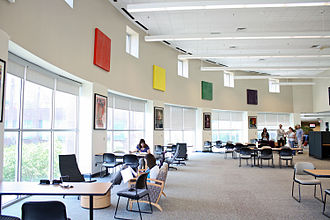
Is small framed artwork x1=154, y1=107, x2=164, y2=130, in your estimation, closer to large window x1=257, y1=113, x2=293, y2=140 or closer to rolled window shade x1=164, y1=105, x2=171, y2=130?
rolled window shade x1=164, y1=105, x2=171, y2=130

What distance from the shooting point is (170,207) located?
190 inches

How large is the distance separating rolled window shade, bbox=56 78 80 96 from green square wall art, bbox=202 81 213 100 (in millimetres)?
9353

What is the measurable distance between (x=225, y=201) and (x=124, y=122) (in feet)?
19.5

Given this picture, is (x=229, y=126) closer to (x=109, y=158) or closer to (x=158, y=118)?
(x=158, y=118)

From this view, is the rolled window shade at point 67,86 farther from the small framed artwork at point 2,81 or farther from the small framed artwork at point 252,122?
the small framed artwork at point 252,122

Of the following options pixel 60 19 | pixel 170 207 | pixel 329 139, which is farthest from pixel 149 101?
pixel 329 139

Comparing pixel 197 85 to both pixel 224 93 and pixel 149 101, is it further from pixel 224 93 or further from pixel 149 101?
pixel 149 101

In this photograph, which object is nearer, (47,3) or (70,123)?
(47,3)

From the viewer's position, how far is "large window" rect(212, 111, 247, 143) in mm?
17516

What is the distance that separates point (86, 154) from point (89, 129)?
723 mm

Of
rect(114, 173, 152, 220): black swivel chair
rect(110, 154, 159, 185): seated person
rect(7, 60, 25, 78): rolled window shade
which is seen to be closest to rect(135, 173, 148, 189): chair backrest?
rect(114, 173, 152, 220): black swivel chair

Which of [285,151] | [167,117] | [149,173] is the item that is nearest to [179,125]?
[167,117]

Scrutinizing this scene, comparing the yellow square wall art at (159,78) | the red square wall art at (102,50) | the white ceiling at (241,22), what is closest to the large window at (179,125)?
the yellow square wall art at (159,78)

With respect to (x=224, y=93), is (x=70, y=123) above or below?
below
